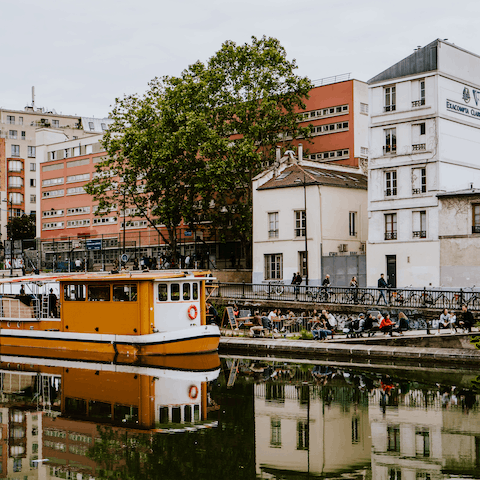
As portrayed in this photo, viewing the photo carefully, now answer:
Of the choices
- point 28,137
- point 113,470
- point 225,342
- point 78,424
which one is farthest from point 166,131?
point 28,137

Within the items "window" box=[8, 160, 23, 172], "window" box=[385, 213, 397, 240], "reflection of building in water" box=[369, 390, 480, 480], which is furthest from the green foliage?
"reflection of building in water" box=[369, 390, 480, 480]

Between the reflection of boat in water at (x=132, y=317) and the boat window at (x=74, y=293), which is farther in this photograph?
the boat window at (x=74, y=293)

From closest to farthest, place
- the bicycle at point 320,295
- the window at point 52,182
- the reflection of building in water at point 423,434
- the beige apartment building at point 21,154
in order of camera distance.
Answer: the reflection of building in water at point 423,434 → the bicycle at point 320,295 → the window at point 52,182 → the beige apartment building at point 21,154

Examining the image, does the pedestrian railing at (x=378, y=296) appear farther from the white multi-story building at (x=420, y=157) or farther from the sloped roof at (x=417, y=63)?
the sloped roof at (x=417, y=63)

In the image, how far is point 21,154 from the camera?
104m

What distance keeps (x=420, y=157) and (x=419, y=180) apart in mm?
1428

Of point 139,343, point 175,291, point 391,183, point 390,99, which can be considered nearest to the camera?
point 139,343

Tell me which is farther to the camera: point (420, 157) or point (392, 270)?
point (392, 270)

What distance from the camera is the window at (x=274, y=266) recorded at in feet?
165

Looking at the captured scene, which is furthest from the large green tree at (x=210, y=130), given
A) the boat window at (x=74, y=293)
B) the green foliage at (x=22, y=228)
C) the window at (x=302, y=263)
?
the green foliage at (x=22, y=228)

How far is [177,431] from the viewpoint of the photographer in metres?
17.1

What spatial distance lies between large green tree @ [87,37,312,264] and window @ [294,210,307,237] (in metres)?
5.44

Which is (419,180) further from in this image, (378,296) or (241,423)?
(241,423)

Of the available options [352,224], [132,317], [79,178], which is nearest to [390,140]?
[352,224]
